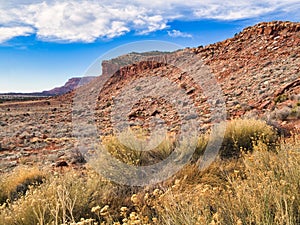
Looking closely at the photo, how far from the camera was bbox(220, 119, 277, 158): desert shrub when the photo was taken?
641 centimetres

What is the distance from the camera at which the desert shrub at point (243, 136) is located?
641 centimetres

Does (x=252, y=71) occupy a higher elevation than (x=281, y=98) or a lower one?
higher

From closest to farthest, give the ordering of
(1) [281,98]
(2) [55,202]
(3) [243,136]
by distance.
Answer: (2) [55,202] → (3) [243,136] → (1) [281,98]

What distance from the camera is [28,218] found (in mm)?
3820

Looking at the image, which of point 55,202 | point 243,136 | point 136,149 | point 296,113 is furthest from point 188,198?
point 296,113

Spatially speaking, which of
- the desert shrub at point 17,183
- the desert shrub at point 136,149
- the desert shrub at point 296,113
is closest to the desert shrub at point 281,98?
the desert shrub at point 296,113

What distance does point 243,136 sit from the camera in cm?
673

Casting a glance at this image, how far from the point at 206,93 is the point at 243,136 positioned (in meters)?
11.4

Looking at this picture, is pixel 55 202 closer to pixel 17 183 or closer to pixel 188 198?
pixel 188 198

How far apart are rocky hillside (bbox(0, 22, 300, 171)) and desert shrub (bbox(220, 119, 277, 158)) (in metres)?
1.05

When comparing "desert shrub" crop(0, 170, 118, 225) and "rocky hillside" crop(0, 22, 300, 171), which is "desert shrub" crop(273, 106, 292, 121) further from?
"desert shrub" crop(0, 170, 118, 225)

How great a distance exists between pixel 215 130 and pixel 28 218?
177 inches

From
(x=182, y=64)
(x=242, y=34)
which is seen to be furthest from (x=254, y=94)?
(x=182, y=64)

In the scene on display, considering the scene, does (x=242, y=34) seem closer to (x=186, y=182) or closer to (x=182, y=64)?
(x=182, y=64)
